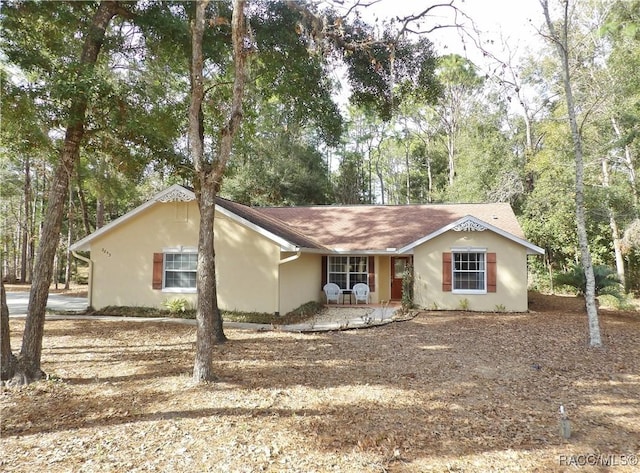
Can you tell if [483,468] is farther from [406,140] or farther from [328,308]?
[406,140]

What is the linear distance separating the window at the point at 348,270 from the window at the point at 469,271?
134 inches

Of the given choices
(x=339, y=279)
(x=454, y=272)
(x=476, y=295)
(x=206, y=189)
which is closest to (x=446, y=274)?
(x=454, y=272)

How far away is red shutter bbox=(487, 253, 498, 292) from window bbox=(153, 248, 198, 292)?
383 inches

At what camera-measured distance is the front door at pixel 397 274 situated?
52.4 feet

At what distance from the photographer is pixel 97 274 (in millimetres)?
13555

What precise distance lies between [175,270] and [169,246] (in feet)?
2.65

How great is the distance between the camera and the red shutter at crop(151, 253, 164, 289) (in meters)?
13.1

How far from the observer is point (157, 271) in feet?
43.0

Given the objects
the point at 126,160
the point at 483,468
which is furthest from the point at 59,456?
the point at 126,160

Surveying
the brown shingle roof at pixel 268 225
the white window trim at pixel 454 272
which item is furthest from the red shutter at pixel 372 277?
the white window trim at pixel 454 272

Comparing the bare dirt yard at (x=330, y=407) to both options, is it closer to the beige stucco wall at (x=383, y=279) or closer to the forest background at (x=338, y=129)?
the forest background at (x=338, y=129)

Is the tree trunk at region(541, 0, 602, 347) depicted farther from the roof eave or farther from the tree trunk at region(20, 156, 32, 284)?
the tree trunk at region(20, 156, 32, 284)

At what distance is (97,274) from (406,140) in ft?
92.7

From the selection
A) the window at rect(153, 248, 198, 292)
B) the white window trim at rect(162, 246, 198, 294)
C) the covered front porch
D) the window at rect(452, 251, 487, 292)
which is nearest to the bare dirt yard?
the white window trim at rect(162, 246, 198, 294)
